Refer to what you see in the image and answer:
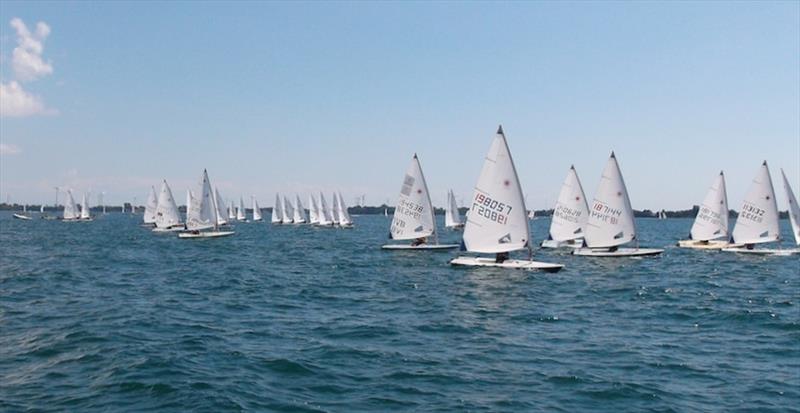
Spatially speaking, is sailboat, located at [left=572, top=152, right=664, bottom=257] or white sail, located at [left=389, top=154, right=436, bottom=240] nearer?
sailboat, located at [left=572, top=152, right=664, bottom=257]

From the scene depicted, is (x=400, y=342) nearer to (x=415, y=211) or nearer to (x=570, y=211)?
(x=415, y=211)

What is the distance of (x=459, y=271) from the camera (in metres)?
38.4

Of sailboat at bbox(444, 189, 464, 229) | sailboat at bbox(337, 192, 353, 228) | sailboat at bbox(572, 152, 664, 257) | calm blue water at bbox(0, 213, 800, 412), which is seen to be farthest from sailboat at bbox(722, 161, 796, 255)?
sailboat at bbox(337, 192, 353, 228)

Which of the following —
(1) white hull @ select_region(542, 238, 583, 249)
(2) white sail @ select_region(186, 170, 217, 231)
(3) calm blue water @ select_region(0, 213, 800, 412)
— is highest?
(2) white sail @ select_region(186, 170, 217, 231)

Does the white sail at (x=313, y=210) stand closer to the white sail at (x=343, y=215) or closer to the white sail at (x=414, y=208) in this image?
the white sail at (x=343, y=215)

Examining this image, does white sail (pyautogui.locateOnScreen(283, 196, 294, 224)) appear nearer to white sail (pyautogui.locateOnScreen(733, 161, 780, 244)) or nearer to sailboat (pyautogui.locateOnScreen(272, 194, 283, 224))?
sailboat (pyautogui.locateOnScreen(272, 194, 283, 224))

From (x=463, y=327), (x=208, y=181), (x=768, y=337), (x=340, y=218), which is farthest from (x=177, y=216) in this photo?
(x=768, y=337)

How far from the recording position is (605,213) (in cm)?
4659

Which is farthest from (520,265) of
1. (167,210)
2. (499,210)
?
(167,210)

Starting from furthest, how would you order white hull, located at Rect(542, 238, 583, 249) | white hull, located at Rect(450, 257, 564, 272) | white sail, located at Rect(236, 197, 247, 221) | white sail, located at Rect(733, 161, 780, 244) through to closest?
white sail, located at Rect(236, 197, 247, 221)
white hull, located at Rect(542, 238, 583, 249)
white sail, located at Rect(733, 161, 780, 244)
white hull, located at Rect(450, 257, 564, 272)

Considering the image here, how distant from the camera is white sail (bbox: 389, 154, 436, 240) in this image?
171ft

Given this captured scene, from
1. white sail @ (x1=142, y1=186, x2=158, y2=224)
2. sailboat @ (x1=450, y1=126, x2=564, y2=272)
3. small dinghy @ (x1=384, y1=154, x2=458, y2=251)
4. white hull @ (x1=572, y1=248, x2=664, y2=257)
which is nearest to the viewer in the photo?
sailboat @ (x1=450, y1=126, x2=564, y2=272)

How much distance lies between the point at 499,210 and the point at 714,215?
1220 inches

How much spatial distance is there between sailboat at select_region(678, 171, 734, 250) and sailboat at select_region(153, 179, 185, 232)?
6947 centimetres
